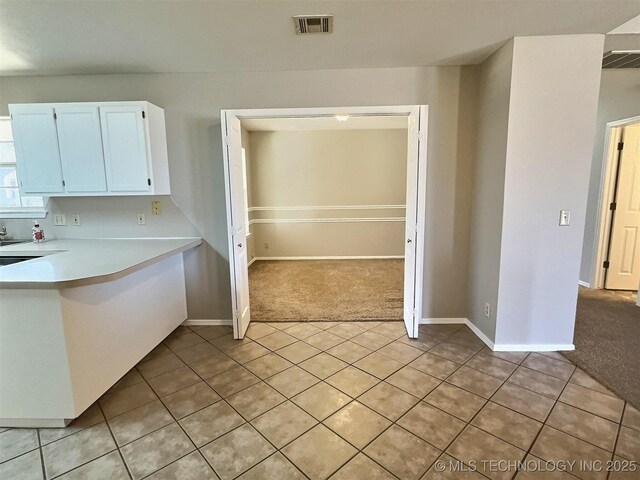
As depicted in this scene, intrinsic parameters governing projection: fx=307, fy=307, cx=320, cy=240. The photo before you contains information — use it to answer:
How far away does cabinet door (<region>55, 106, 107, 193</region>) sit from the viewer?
2.67m

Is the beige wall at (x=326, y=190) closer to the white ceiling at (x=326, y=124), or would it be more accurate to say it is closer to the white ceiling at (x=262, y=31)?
the white ceiling at (x=326, y=124)

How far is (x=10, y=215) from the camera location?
313 cm

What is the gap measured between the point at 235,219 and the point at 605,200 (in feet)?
15.1

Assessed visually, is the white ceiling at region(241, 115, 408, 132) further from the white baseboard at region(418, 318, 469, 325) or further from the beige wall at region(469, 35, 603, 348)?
the white baseboard at region(418, 318, 469, 325)

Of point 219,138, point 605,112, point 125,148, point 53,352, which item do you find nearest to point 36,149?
point 125,148

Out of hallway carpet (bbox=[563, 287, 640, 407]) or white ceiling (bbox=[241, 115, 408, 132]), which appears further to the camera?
white ceiling (bbox=[241, 115, 408, 132])

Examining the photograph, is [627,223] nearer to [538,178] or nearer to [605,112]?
[605,112]

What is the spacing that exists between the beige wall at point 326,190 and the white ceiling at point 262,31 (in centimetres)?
327

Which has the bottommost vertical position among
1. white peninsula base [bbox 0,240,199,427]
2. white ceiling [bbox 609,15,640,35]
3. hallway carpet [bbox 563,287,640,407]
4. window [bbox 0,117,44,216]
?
hallway carpet [bbox 563,287,640,407]

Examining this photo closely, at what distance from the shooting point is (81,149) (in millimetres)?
2715

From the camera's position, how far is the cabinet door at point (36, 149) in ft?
8.77

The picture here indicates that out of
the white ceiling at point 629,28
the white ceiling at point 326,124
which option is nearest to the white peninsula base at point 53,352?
the white ceiling at point 326,124

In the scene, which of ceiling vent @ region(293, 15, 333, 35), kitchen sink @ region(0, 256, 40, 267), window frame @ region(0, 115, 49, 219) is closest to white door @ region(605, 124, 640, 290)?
ceiling vent @ region(293, 15, 333, 35)

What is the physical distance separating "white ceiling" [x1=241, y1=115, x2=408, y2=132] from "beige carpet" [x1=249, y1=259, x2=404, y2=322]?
2.56m
